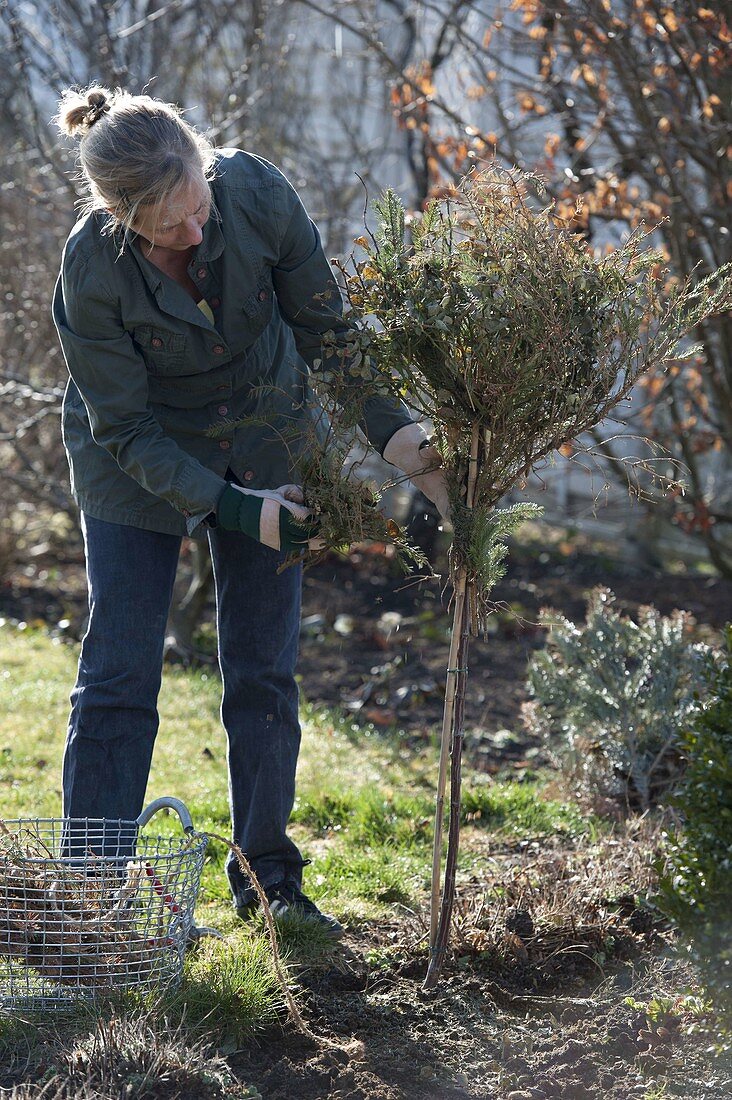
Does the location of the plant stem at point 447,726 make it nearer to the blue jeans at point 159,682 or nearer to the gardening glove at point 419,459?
the gardening glove at point 419,459

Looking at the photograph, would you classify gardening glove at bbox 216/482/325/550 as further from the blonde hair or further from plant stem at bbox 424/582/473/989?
the blonde hair

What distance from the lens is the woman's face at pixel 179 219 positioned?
2.52 m

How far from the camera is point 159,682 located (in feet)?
9.40

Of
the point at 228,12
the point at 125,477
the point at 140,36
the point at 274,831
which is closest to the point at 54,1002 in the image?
the point at 274,831

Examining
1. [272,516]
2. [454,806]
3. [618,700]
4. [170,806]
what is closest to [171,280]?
[272,516]

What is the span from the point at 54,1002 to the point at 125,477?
1237 mm

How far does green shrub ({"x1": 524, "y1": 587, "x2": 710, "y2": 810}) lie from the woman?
4.06 ft

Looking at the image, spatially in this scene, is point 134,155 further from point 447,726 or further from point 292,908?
point 292,908

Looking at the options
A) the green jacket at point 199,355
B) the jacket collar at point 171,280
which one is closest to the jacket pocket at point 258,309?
the green jacket at point 199,355

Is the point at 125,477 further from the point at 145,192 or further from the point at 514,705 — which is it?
the point at 514,705

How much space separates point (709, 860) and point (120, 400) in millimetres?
1644

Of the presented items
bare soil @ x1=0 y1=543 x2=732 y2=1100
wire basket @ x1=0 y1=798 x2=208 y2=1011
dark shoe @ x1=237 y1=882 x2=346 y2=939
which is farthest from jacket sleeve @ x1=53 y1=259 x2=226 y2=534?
dark shoe @ x1=237 y1=882 x2=346 y2=939

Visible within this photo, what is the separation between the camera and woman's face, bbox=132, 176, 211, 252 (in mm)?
2518

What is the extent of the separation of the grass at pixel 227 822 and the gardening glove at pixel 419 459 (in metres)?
1.19
